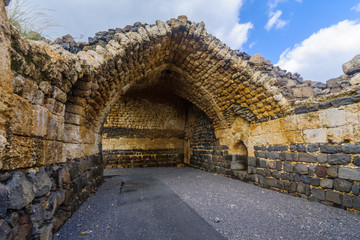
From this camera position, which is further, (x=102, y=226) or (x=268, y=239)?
(x=102, y=226)

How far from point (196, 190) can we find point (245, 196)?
3.49ft

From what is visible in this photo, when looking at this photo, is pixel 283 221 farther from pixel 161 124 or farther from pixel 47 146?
pixel 161 124

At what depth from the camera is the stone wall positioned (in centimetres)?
121

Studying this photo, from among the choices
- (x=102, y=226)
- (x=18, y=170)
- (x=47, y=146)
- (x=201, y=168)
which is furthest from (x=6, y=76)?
(x=201, y=168)

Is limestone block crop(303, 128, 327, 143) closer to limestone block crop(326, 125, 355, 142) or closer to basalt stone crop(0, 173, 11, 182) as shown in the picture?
limestone block crop(326, 125, 355, 142)

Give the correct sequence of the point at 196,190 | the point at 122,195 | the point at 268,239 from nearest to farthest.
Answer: the point at 268,239, the point at 122,195, the point at 196,190

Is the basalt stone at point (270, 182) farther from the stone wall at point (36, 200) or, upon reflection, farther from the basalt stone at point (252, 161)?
the stone wall at point (36, 200)

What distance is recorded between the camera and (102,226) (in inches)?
87.6

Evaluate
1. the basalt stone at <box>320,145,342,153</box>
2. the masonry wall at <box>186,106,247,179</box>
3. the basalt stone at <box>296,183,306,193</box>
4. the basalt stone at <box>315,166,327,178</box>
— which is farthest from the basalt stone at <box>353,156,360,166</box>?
the masonry wall at <box>186,106,247,179</box>

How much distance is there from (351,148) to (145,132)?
789 cm

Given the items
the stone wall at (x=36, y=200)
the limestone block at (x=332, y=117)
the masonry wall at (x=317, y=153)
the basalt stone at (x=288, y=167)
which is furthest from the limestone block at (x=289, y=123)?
the stone wall at (x=36, y=200)

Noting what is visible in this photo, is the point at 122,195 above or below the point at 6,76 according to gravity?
below

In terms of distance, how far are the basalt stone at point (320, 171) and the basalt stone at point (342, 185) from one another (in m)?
0.19

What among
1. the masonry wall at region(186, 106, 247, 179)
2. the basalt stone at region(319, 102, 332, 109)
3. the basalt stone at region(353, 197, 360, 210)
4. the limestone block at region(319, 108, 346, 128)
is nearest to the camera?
the basalt stone at region(353, 197, 360, 210)
